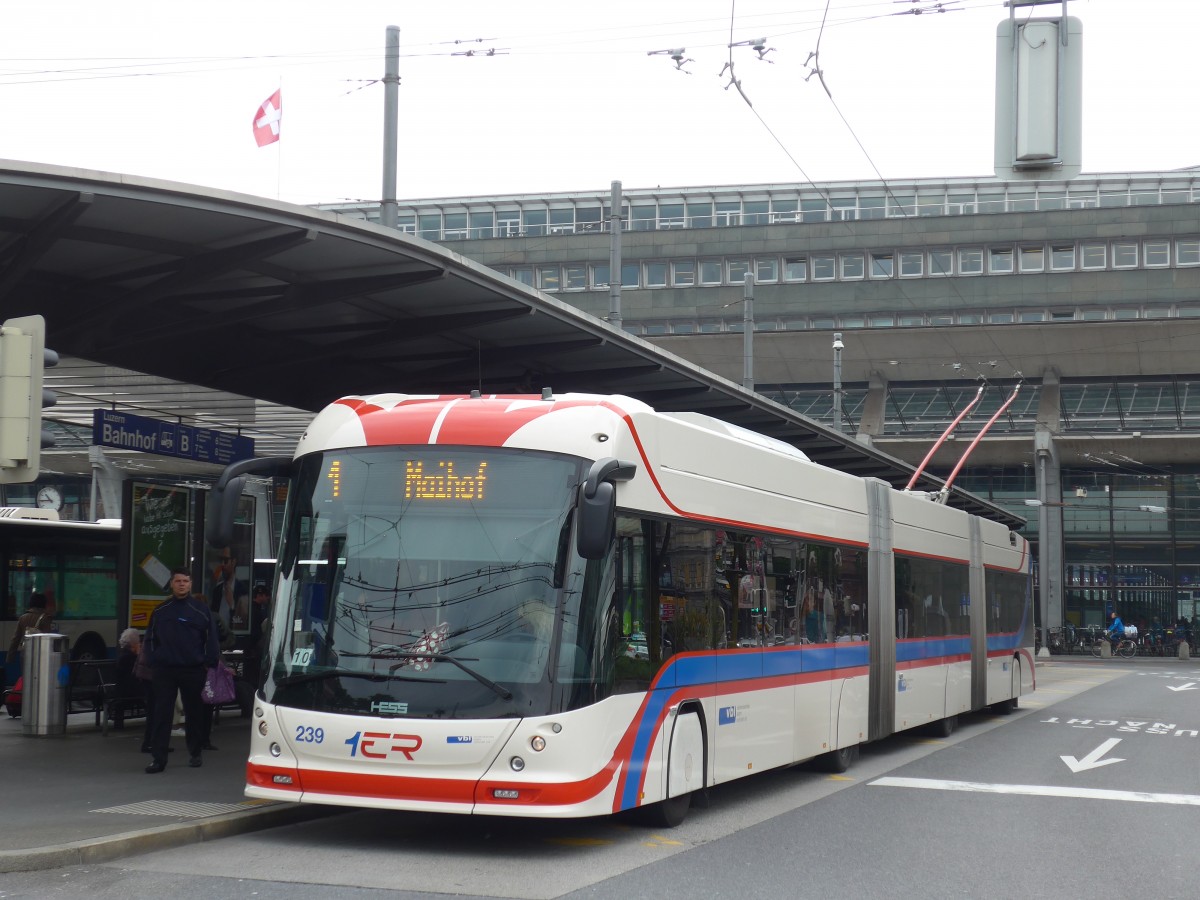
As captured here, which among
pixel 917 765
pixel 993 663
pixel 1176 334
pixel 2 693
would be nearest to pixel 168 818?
pixel 917 765

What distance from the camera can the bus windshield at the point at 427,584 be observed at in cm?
902

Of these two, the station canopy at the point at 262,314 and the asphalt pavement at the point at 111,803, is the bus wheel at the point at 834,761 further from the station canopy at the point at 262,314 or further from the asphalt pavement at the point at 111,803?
the asphalt pavement at the point at 111,803

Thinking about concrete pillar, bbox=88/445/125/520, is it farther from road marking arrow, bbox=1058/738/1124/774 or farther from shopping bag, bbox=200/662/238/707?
road marking arrow, bbox=1058/738/1124/774

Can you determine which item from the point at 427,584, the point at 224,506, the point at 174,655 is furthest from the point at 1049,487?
the point at 224,506

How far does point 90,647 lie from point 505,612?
1630 cm

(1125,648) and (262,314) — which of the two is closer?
(262,314)

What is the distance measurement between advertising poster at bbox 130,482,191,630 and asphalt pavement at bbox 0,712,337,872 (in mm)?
1580

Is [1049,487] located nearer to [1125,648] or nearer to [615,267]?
[1125,648]

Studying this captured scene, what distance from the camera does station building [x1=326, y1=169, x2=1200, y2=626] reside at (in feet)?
172

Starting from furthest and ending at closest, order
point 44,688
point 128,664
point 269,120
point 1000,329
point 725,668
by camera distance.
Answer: point 1000,329 < point 269,120 < point 44,688 < point 128,664 < point 725,668

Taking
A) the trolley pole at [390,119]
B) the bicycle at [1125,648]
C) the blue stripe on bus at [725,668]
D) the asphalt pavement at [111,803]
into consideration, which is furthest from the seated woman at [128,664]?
the bicycle at [1125,648]

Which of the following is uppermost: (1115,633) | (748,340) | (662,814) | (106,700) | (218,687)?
(748,340)

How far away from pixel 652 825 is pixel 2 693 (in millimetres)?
12861

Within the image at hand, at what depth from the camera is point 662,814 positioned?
33.7ft
